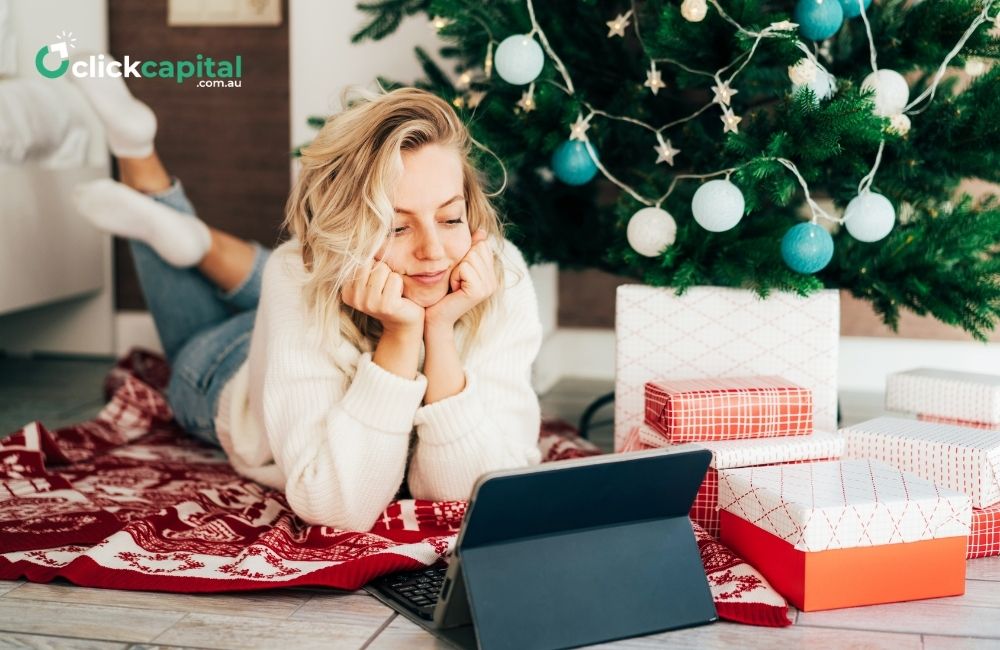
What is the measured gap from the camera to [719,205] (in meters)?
1.40

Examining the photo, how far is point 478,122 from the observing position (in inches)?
63.0

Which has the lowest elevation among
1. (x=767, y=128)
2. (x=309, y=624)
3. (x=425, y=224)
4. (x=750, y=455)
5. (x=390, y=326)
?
(x=309, y=624)

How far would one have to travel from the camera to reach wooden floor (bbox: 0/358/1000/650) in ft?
3.34

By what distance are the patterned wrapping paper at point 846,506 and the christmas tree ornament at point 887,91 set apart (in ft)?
1.64

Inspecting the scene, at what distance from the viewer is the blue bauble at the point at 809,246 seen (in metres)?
1.40

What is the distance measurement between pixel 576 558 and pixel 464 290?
385 millimetres

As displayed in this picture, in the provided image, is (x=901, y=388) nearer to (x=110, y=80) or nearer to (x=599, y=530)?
(x=599, y=530)

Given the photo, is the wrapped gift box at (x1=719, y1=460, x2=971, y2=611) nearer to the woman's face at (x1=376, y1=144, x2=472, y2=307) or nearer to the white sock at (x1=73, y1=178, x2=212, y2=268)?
the woman's face at (x1=376, y1=144, x2=472, y2=307)

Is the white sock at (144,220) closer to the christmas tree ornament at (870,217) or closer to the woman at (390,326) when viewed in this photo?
the woman at (390,326)

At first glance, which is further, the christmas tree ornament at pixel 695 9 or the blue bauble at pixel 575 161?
the blue bauble at pixel 575 161

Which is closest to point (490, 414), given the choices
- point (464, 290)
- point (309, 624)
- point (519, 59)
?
point (464, 290)

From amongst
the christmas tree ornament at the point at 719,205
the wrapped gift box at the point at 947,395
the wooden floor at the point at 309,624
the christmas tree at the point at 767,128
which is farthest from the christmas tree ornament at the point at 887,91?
the wooden floor at the point at 309,624

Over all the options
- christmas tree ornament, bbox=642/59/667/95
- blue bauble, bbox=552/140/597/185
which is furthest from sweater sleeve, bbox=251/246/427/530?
christmas tree ornament, bbox=642/59/667/95

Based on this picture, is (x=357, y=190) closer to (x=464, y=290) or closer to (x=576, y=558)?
(x=464, y=290)
